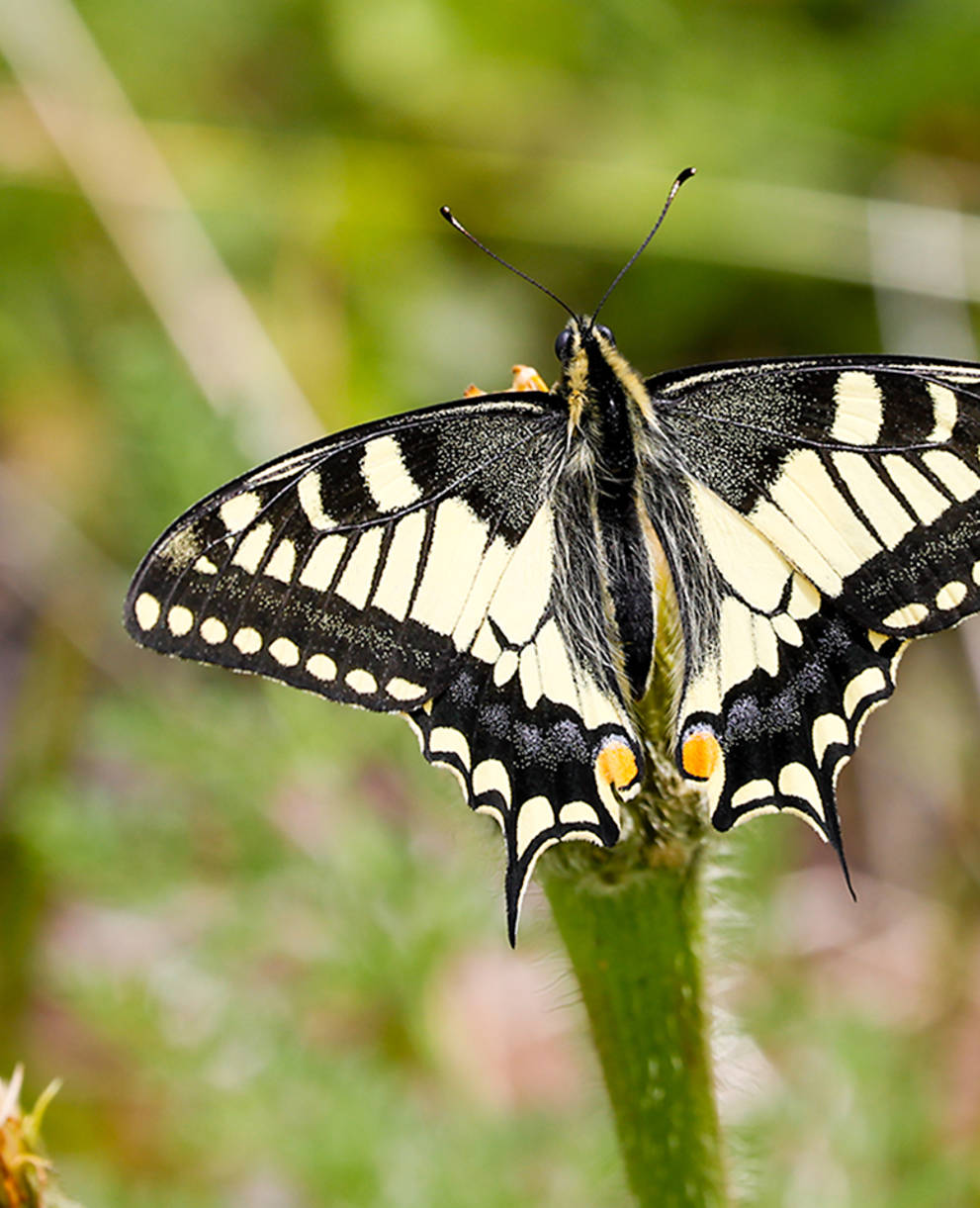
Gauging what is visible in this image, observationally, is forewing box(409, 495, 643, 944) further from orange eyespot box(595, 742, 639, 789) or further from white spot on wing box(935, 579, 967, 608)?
white spot on wing box(935, 579, 967, 608)

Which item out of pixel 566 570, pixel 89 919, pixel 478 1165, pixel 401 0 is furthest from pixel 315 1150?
pixel 401 0

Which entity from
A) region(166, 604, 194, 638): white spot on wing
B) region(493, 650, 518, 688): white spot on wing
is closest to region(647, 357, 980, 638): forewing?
region(493, 650, 518, 688): white spot on wing

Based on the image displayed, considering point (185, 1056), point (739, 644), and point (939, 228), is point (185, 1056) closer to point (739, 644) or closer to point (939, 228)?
point (739, 644)

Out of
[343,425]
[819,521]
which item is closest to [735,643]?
[819,521]

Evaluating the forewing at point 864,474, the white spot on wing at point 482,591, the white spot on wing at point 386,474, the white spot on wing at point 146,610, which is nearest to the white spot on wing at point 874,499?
the forewing at point 864,474

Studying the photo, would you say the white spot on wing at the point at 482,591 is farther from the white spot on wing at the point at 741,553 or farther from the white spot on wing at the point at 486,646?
the white spot on wing at the point at 741,553

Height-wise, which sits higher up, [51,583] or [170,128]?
[170,128]

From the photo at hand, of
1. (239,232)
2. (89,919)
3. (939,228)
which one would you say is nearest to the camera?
(89,919)
